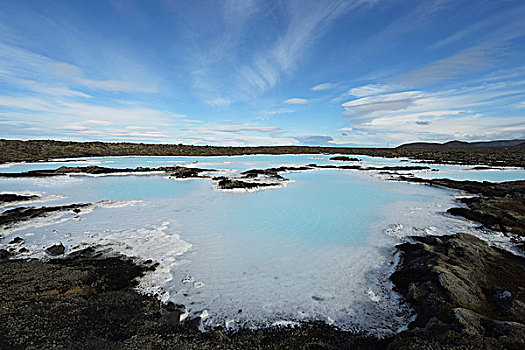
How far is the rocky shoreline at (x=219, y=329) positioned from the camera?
367 cm

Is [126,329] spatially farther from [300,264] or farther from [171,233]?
[171,233]

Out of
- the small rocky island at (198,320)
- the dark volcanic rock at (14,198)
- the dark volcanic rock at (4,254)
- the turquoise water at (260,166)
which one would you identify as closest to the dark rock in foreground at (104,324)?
the small rocky island at (198,320)

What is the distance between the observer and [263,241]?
8438mm

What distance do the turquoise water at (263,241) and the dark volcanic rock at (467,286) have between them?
19.8 inches

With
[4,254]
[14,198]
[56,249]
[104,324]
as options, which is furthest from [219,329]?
[14,198]

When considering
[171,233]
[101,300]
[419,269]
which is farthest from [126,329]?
[419,269]

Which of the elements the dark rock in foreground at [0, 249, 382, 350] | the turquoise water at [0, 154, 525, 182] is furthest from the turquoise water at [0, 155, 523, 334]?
the turquoise water at [0, 154, 525, 182]

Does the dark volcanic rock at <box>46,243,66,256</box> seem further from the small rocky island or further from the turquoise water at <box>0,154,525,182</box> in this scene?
the turquoise water at <box>0,154,525,182</box>

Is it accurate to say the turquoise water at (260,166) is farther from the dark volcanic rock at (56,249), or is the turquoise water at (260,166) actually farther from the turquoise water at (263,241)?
the dark volcanic rock at (56,249)

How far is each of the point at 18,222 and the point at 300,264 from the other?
1049cm

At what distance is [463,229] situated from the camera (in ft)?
29.5

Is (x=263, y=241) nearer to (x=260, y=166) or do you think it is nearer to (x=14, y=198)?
(x=14, y=198)

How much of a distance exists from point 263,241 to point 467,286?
207 inches

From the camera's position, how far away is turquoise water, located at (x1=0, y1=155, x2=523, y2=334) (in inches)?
→ 197
